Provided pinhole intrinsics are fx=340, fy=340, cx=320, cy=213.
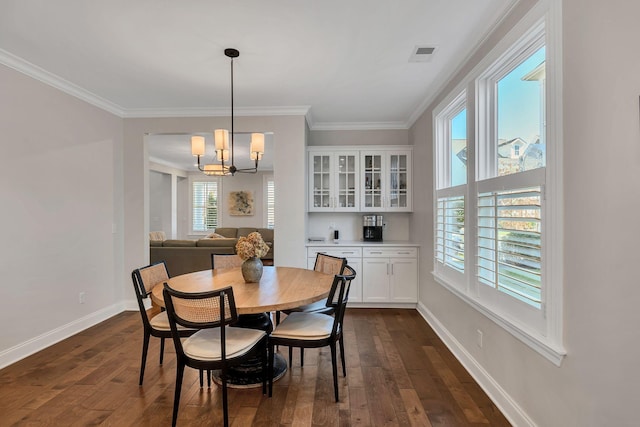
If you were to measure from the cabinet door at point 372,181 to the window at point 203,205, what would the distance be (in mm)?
6671

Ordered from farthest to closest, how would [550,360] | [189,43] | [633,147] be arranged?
[189,43], [550,360], [633,147]

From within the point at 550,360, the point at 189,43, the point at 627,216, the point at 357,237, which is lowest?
the point at 550,360

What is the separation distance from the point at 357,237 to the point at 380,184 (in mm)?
867

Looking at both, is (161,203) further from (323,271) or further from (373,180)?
(323,271)

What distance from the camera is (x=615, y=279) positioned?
4.29ft

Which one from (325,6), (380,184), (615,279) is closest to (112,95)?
(325,6)

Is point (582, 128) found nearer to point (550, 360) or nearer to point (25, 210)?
point (550, 360)

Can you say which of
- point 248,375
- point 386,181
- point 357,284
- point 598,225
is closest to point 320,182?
point 386,181

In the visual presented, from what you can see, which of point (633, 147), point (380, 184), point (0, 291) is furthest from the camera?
point (380, 184)

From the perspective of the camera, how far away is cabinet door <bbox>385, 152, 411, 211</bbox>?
15.5 ft

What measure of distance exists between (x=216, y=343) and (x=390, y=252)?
281 centimetres

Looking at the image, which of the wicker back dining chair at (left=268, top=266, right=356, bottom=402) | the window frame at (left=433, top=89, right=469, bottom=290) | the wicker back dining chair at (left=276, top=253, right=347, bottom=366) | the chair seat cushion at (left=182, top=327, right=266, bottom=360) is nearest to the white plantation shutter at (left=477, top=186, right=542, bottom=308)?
the window frame at (left=433, top=89, right=469, bottom=290)

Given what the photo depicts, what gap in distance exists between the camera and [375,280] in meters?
4.43

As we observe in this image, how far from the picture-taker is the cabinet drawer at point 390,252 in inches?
174
